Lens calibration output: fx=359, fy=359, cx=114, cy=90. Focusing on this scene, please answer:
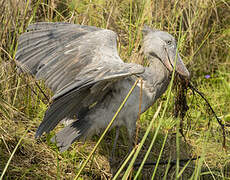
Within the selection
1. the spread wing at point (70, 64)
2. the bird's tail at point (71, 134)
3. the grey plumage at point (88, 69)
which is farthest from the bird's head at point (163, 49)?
the bird's tail at point (71, 134)

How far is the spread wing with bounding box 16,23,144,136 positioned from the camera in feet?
6.00

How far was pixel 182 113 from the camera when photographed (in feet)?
7.61

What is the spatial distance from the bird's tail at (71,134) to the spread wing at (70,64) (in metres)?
0.10

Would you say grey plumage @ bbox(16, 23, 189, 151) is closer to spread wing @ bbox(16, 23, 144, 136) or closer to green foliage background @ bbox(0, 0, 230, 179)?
spread wing @ bbox(16, 23, 144, 136)

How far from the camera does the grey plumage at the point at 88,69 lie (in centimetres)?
218

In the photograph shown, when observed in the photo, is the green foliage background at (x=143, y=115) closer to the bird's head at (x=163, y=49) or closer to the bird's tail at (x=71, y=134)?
the bird's tail at (x=71, y=134)

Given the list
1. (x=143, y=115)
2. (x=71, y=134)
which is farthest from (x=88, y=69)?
(x=143, y=115)

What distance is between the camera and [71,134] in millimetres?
2395

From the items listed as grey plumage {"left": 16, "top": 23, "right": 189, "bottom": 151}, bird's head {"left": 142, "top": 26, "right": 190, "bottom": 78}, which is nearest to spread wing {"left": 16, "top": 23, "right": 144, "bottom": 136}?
grey plumage {"left": 16, "top": 23, "right": 189, "bottom": 151}

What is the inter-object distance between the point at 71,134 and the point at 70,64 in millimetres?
476

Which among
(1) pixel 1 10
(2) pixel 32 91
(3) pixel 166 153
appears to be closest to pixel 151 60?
(3) pixel 166 153

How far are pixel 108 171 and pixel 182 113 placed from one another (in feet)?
2.27

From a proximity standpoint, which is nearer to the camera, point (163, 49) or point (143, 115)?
point (163, 49)

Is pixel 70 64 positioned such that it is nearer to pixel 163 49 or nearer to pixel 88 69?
→ pixel 88 69
